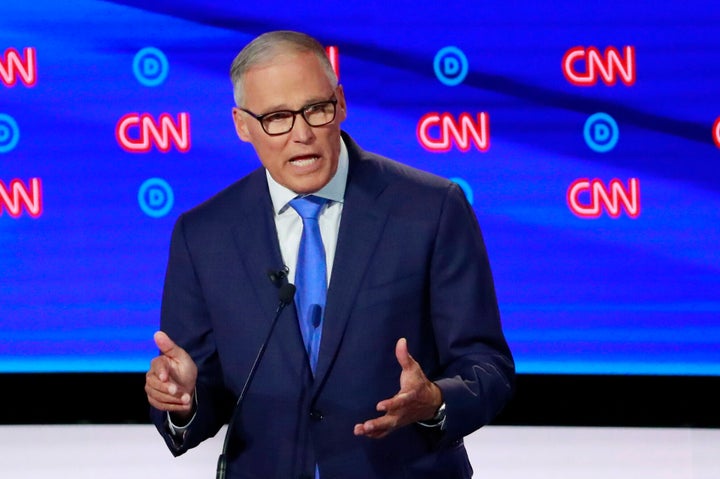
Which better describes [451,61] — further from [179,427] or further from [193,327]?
[179,427]

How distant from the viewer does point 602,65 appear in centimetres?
418

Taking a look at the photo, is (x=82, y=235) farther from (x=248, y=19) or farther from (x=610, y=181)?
(x=610, y=181)

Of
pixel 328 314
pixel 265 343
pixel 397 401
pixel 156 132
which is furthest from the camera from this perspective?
pixel 156 132

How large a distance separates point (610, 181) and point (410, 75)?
761 mm

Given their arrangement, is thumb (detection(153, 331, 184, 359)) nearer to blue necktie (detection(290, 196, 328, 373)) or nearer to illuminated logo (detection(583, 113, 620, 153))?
blue necktie (detection(290, 196, 328, 373))

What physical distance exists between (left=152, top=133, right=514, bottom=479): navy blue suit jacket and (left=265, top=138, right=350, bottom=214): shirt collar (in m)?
0.02

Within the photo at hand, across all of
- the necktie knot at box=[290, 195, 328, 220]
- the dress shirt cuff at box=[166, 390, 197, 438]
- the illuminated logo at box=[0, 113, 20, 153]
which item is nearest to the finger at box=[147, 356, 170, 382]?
the dress shirt cuff at box=[166, 390, 197, 438]

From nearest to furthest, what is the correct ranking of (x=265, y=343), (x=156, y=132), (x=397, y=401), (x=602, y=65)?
(x=397, y=401), (x=265, y=343), (x=602, y=65), (x=156, y=132)

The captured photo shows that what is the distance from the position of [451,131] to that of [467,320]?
235cm

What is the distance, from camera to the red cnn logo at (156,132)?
14.1 ft

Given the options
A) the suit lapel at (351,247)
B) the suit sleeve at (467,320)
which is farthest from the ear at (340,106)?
the suit sleeve at (467,320)

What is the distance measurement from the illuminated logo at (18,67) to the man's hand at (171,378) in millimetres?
2716

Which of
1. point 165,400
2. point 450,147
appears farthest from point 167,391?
point 450,147

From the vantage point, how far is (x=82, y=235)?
4.38m
